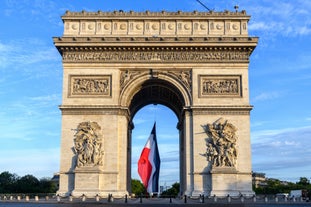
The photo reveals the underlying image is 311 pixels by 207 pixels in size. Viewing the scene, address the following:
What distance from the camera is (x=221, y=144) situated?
30875 mm

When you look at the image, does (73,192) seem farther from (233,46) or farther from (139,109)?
(233,46)

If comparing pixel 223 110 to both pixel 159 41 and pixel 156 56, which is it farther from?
pixel 159 41

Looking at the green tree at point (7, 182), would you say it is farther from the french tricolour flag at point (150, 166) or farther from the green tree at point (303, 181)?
the green tree at point (303, 181)

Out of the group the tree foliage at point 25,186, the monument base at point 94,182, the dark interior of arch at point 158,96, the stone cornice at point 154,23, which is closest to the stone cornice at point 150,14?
the stone cornice at point 154,23

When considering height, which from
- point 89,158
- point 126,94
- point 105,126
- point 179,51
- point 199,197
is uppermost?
point 179,51

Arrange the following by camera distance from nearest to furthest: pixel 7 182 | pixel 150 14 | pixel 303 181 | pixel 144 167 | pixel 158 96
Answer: pixel 150 14 < pixel 144 167 < pixel 158 96 < pixel 7 182 < pixel 303 181

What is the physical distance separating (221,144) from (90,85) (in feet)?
33.0

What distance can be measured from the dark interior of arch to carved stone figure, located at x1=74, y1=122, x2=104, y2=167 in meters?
5.33

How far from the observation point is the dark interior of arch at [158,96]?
33.6m

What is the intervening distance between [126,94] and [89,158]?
207 inches

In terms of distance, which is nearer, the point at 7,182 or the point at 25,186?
the point at 25,186

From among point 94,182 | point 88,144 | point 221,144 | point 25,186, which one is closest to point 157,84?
point 221,144

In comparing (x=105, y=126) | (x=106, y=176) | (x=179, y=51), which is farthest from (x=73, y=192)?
(x=179, y=51)

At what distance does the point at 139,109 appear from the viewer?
131 feet
